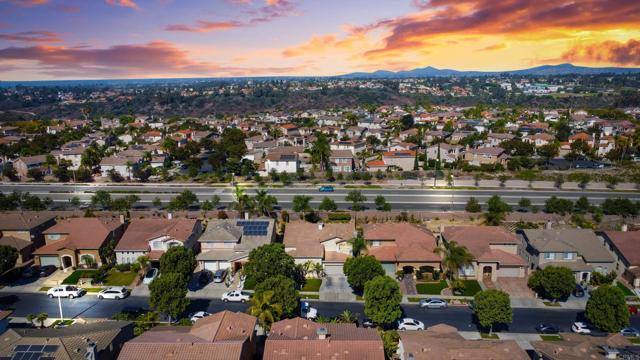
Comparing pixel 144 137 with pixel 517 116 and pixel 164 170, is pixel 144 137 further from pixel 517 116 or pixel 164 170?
pixel 517 116

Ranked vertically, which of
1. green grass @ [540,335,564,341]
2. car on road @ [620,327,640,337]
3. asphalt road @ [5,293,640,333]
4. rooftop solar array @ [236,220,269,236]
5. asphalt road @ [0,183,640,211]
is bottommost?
green grass @ [540,335,564,341]

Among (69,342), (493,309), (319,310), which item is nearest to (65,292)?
(69,342)

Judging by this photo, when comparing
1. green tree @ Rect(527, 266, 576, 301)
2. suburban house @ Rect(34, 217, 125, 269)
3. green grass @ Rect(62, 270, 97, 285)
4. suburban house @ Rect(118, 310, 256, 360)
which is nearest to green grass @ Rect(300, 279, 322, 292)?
suburban house @ Rect(118, 310, 256, 360)

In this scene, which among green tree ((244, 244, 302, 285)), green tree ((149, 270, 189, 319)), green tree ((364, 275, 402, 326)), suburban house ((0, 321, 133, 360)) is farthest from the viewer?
green tree ((244, 244, 302, 285))

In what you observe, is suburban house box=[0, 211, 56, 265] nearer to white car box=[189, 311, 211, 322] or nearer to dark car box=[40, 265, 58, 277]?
dark car box=[40, 265, 58, 277]

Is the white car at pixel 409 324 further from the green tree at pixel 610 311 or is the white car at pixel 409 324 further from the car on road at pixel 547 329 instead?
the green tree at pixel 610 311

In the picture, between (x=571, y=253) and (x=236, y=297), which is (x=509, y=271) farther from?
(x=236, y=297)

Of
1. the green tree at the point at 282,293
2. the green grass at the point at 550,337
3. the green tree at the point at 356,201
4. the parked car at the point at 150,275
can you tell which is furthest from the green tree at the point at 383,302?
the green tree at the point at 356,201
